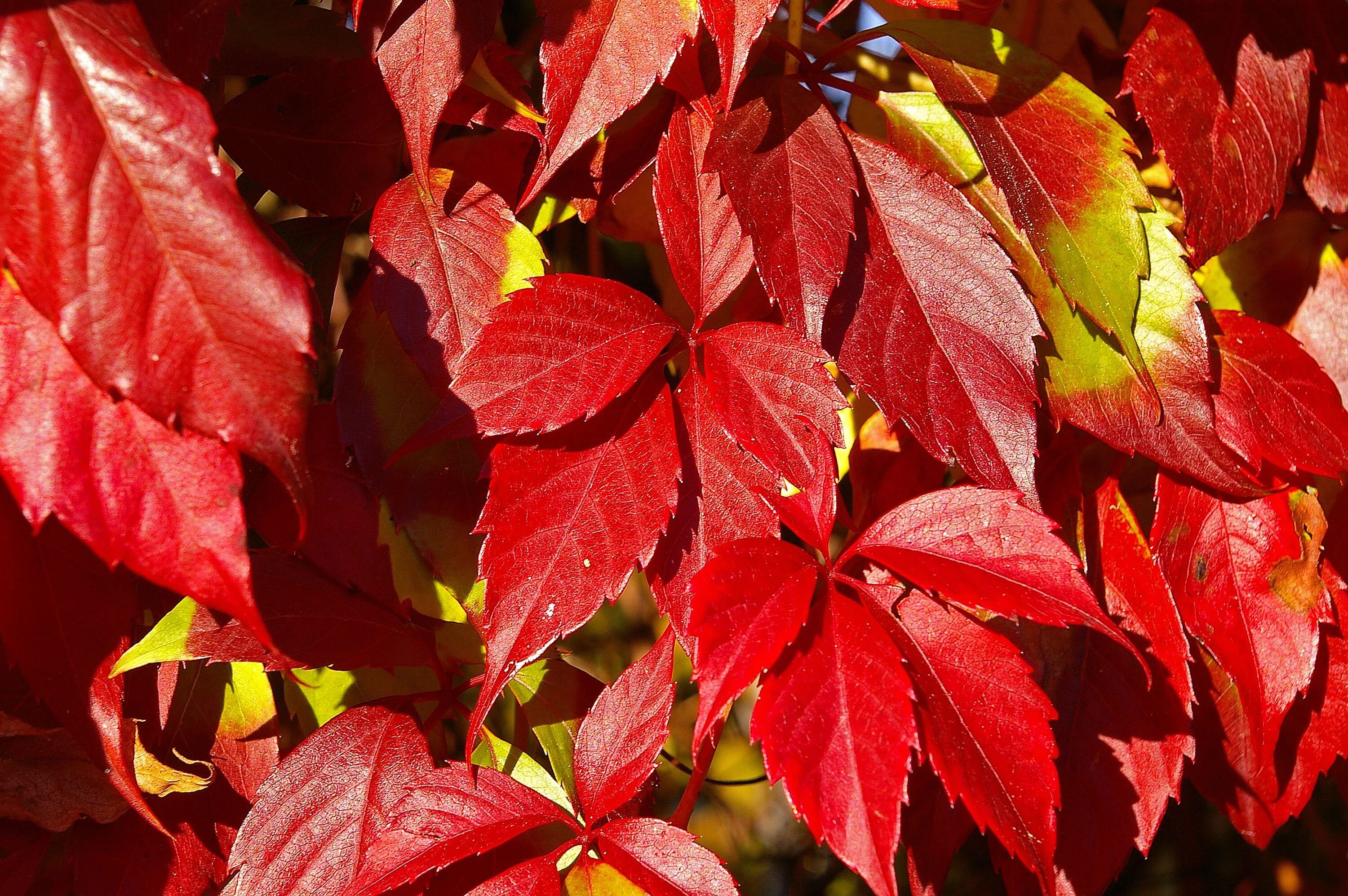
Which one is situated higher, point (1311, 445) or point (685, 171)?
→ point (685, 171)

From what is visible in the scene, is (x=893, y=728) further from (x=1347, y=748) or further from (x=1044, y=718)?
(x=1347, y=748)

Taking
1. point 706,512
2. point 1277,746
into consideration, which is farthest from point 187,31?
point 1277,746

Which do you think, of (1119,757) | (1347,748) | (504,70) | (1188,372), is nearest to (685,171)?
(504,70)

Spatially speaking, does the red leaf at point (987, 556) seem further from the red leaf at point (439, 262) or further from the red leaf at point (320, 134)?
the red leaf at point (320, 134)

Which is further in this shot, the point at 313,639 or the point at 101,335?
the point at 313,639

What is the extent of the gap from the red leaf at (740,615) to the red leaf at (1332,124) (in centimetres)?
41

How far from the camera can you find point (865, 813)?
399 mm

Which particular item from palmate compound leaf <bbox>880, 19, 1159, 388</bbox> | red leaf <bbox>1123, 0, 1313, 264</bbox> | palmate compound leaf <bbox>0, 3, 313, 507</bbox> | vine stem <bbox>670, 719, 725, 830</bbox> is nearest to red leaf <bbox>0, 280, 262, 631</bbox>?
palmate compound leaf <bbox>0, 3, 313, 507</bbox>

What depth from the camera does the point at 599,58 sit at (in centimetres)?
45

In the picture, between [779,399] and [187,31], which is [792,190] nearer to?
[779,399]

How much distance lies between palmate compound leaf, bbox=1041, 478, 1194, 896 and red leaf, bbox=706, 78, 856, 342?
254 mm

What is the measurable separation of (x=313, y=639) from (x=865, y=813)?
0.30 m

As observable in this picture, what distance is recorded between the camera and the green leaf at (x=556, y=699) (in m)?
0.58

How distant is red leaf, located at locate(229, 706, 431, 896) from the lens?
49 cm
